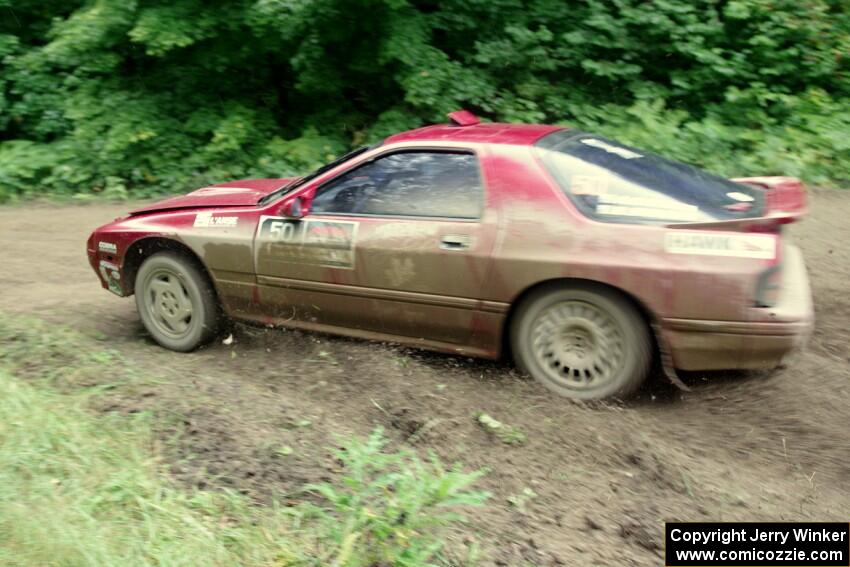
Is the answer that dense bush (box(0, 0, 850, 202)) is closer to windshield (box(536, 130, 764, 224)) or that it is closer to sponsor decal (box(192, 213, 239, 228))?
windshield (box(536, 130, 764, 224))

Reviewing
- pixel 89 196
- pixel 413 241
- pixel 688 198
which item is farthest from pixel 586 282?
pixel 89 196

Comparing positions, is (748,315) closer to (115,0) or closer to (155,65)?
(115,0)

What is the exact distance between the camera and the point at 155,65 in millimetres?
11016

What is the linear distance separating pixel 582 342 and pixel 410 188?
133cm

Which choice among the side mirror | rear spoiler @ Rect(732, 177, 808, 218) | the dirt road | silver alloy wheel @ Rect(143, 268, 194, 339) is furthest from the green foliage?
silver alloy wheel @ Rect(143, 268, 194, 339)

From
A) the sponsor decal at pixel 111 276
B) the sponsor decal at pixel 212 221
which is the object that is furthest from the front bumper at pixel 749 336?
the sponsor decal at pixel 111 276

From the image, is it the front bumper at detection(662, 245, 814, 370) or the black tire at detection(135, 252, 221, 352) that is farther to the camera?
the black tire at detection(135, 252, 221, 352)

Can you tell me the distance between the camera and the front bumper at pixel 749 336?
152 inches

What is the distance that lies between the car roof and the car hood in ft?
3.61

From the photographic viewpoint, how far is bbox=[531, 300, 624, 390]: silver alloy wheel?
13.7ft

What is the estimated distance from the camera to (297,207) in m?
4.77

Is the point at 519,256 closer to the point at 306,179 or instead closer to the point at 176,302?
the point at 306,179

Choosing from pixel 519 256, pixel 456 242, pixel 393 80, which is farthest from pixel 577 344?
pixel 393 80

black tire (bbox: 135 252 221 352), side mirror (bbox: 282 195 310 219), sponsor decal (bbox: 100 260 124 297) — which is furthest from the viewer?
sponsor decal (bbox: 100 260 124 297)
